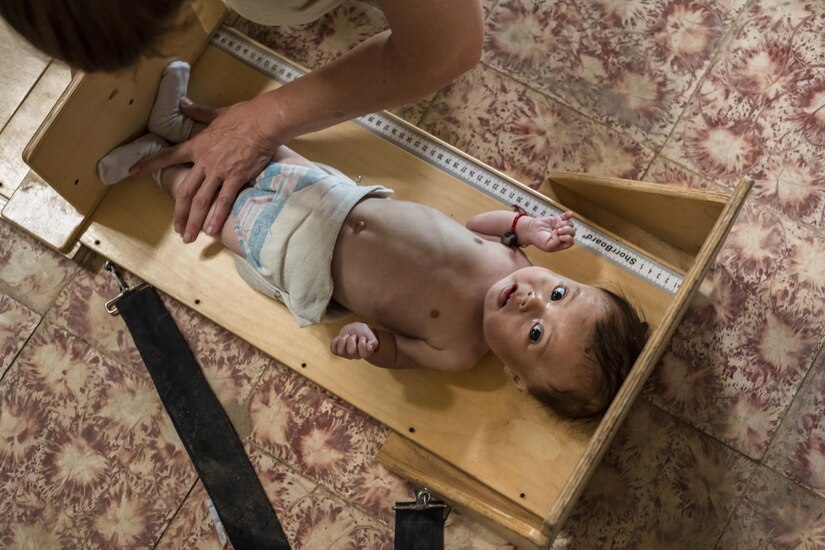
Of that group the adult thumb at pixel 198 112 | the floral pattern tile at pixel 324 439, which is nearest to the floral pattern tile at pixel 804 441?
the floral pattern tile at pixel 324 439

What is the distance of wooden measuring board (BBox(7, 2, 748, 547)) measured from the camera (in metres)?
1.42

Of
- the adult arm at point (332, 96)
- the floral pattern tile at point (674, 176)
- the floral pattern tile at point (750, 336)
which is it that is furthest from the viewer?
the floral pattern tile at point (674, 176)

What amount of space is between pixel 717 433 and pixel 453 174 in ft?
2.81

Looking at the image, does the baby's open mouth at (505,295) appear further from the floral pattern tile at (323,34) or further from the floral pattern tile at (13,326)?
the floral pattern tile at (13,326)

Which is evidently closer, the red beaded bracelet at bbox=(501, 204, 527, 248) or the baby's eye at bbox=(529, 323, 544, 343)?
the baby's eye at bbox=(529, 323, 544, 343)

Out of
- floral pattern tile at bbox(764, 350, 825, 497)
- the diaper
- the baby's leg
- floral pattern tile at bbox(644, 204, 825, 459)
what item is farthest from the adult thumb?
floral pattern tile at bbox(764, 350, 825, 497)

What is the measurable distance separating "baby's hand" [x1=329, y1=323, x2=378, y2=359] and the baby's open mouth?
0.86ft

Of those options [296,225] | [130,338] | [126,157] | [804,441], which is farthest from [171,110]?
[804,441]

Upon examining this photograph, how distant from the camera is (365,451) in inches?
63.7

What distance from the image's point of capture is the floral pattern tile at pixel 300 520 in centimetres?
160

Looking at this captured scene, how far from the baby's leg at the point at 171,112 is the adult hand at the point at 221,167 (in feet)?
0.50

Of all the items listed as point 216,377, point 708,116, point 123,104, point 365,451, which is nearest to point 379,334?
point 365,451

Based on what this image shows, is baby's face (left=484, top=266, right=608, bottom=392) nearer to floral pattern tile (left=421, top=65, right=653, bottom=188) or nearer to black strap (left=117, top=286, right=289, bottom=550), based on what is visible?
floral pattern tile (left=421, top=65, right=653, bottom=188)

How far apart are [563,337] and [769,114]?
911 mm
